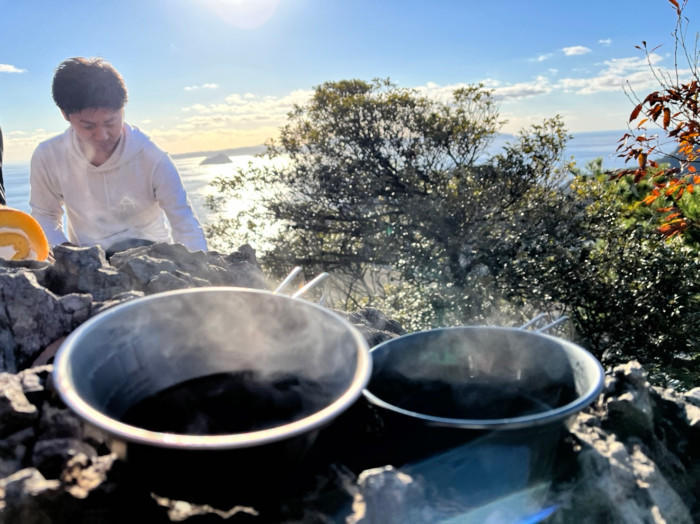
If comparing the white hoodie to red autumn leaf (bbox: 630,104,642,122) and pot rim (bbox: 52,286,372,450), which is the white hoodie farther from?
red autumn leaf (bbox: 630,104,642,122)

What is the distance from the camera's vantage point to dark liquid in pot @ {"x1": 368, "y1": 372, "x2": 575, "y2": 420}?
1.72 m

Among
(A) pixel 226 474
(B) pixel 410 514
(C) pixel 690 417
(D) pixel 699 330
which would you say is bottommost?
(D) pixel 699 330

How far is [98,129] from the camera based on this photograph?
3633 mm

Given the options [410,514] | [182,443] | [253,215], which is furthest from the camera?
[253,215]

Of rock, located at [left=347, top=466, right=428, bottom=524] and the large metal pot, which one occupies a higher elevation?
the large metal pot

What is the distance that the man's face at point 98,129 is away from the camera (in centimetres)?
350

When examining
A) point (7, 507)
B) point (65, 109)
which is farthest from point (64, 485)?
point (65, 109)

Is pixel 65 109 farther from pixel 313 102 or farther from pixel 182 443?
pixel 313 102

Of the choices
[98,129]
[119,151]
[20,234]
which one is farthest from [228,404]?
[119,151]

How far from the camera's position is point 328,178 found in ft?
31.2

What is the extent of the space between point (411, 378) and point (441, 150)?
7.99 metres

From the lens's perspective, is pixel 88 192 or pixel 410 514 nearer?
pixel 410 514

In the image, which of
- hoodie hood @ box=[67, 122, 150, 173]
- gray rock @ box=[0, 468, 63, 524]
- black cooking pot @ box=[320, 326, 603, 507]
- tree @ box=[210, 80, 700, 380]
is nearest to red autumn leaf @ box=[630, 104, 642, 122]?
tree @ box=[210, 80, 700, 380]

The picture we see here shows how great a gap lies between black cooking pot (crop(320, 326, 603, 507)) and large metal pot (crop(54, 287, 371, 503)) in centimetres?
27
